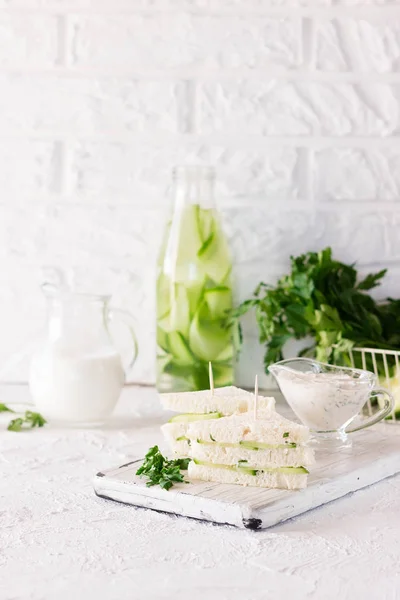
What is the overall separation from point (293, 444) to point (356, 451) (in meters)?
0.22

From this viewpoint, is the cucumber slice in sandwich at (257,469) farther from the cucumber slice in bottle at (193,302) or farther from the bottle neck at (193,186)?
the bottle neck at (193,186)

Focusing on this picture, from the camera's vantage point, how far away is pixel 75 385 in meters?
1.27

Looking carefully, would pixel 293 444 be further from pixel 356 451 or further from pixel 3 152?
pixel 3 152

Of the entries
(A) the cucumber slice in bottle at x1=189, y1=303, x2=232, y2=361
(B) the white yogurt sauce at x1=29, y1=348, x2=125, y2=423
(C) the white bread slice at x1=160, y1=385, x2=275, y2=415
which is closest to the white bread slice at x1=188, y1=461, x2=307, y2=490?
(C) the white bread slice at x1=160, y1=385, x2=275, y2=415

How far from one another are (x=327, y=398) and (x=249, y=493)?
26 cm

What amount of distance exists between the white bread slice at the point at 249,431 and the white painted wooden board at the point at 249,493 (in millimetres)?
51

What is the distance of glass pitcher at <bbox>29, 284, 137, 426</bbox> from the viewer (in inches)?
50.3

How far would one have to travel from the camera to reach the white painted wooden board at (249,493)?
854mm

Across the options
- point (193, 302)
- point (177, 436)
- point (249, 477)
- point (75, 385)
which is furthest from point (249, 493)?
point (193, 302)

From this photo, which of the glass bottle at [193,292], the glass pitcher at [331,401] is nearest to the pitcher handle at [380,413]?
the glass pitcher at [331,401]

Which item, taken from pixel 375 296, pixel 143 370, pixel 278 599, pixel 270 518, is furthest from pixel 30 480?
pixel 375 296

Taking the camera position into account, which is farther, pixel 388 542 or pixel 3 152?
pixel 3 152

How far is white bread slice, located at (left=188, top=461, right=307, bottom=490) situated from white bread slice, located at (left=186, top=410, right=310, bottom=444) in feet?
0.11

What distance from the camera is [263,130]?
1544 mm
